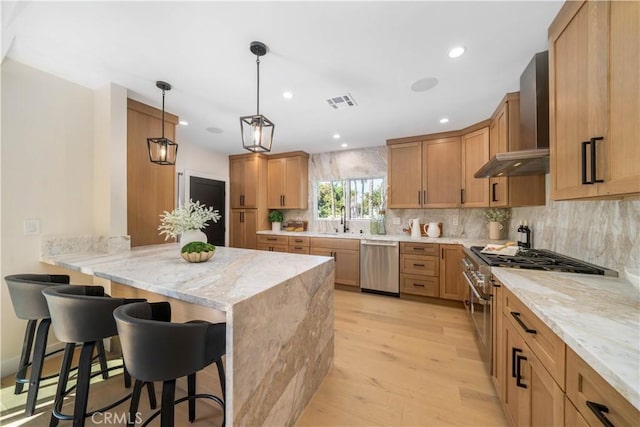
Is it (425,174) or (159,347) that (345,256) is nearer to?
(425,174)

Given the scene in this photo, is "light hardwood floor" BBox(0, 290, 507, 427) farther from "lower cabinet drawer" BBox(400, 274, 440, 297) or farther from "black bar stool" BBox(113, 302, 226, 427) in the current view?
"black bar stool" BBox(113, 302, 226, 427)

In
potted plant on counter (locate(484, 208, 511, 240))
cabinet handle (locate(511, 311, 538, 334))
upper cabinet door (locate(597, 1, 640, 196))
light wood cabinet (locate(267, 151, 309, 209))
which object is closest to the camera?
upper cabinet door (locate(597, 1, 640, 196))

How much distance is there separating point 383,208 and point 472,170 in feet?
5.15

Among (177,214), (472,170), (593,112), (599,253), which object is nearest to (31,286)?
(177,214)

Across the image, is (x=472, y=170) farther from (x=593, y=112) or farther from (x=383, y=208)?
(x=593, y=112)

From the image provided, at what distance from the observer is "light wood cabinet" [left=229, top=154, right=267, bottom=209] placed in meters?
4.91

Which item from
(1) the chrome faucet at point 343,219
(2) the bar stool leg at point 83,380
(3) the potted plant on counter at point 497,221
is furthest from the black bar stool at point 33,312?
(3) the potted plant on counter at point 497,221

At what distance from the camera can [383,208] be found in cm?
450

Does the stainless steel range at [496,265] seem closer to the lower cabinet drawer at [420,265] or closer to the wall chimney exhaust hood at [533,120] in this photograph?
the wall chimney exhaust hood at [533,120]

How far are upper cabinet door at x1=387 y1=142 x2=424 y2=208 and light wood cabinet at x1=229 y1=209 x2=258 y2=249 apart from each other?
277cm

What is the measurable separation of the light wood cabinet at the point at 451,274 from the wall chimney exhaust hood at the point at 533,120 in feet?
5.10

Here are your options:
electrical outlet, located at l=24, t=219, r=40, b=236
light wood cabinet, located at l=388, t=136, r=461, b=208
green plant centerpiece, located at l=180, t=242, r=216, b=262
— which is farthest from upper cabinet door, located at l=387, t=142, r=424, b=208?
electrical outlet, located at l=24, t=219, r=40, b=236

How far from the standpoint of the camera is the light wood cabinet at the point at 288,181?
489 centimetres

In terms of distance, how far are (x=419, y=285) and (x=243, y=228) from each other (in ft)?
11.7
